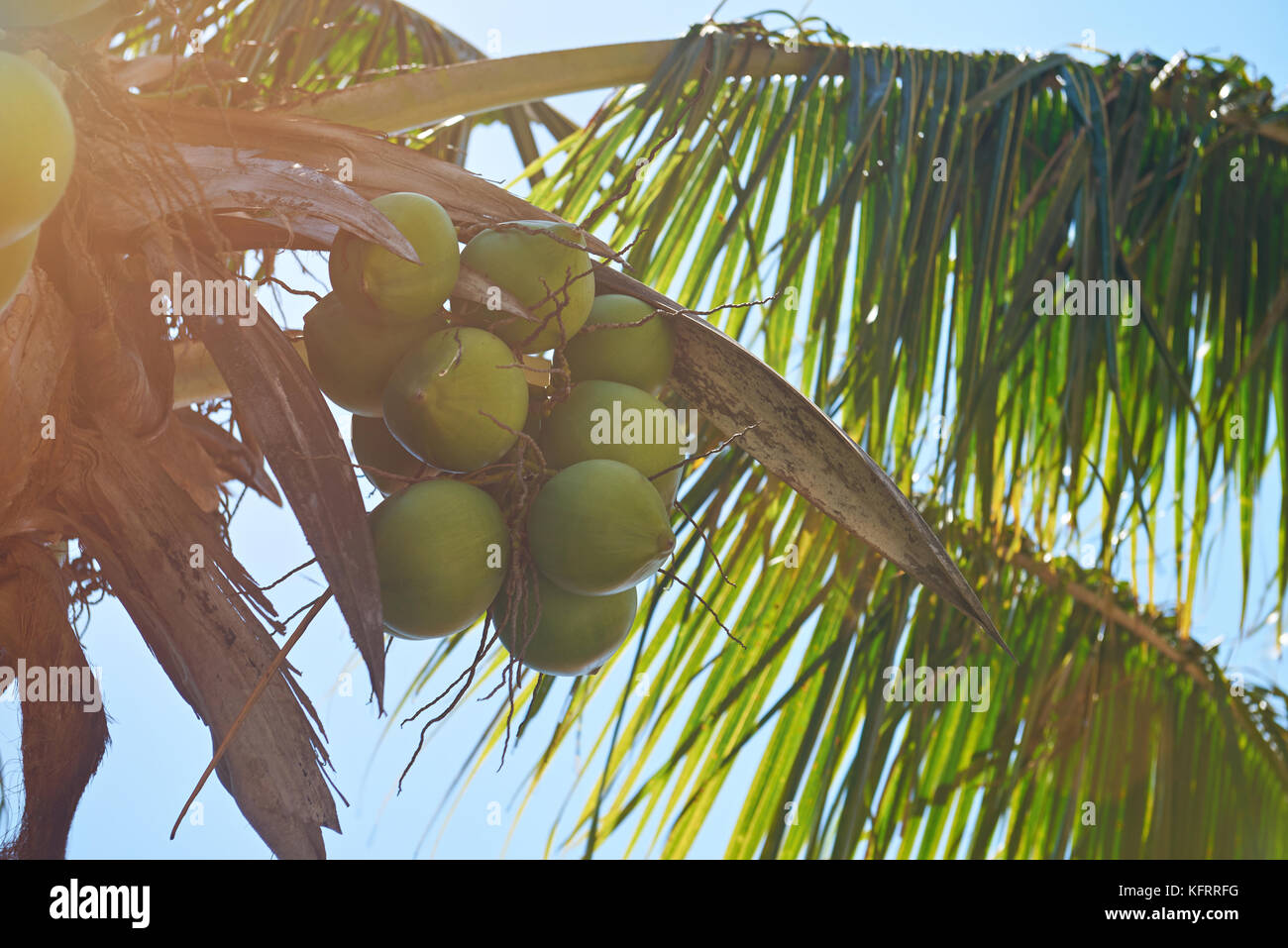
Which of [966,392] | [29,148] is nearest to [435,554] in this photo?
[29,148]

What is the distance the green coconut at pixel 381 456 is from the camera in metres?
0.83

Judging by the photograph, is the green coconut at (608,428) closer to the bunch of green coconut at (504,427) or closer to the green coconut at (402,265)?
the bunch of green coconut at (504,427)

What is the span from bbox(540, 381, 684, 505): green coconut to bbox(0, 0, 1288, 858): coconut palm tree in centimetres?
7

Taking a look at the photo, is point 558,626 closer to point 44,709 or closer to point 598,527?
point 598,527

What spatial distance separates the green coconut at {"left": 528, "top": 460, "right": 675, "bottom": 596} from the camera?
0.70 m

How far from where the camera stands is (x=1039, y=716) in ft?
6.49

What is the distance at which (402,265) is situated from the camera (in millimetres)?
699

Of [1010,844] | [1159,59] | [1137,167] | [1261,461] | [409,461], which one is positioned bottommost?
[1010,844]

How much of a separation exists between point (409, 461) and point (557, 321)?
19cm

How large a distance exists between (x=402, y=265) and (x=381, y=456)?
21 centimetres
